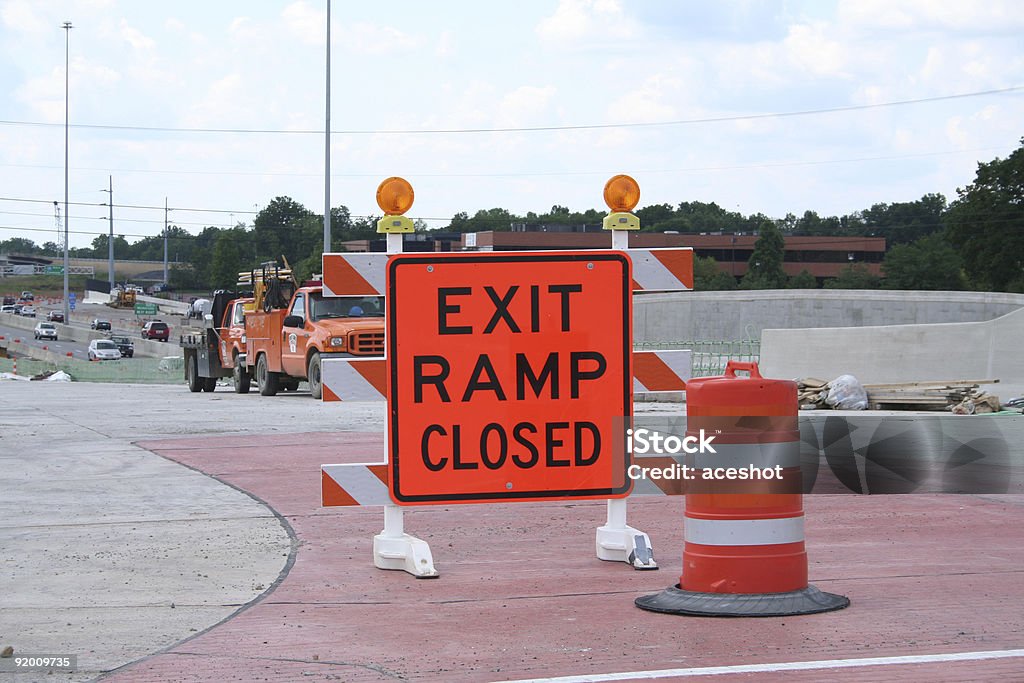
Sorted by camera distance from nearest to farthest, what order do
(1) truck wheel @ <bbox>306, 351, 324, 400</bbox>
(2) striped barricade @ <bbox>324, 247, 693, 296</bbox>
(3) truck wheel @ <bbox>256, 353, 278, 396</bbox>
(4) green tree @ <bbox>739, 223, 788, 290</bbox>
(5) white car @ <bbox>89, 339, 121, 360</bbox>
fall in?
(2) striped barricade @ <bbox>324, 247, 693, 296</bbox>
(1) truck wheel @ <bbox>306, 351, 324, 400</bbox>
(3) truck wheel @ <bbox>256, 353, 278, 396</bbox>
(5) white car @ <bbox>89, 339, 121, 360</bbox>
(4) green tree @ <bbox>739, 223, 788, 290</bbox>

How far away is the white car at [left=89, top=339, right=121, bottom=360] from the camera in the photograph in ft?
254

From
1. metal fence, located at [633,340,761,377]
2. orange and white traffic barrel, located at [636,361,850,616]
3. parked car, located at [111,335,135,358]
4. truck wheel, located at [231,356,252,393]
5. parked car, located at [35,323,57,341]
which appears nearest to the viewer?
orange and white traffic barrel, located at [636,361,850,616]

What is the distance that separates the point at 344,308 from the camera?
25844 mm

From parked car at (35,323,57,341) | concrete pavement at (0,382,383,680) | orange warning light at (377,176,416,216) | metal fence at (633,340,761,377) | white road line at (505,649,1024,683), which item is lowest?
parked car at (35,323,57,341)

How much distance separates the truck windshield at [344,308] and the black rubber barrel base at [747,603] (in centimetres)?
1927

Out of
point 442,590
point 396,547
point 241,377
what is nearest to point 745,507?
point 442,590

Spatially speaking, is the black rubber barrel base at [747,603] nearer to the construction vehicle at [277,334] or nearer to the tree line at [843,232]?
the construction vehicle at [277,334]

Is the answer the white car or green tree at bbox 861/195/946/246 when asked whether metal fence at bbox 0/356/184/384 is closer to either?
the white car

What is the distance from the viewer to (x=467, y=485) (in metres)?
7.53

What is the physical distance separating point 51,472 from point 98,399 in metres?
14.1

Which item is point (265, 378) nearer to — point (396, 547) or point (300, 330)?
point (300, 330)

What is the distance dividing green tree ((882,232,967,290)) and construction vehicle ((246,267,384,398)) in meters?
97.4

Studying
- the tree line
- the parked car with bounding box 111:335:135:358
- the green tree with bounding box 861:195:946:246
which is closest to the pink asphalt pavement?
the tree line

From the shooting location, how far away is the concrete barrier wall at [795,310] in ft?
208
